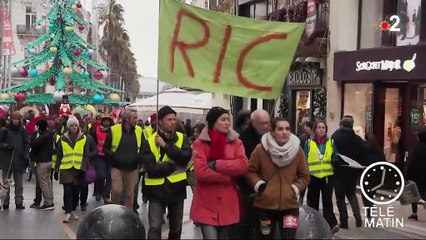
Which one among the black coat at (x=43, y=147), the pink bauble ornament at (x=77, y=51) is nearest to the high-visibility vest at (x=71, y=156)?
the black coat at (x=43, y=147)

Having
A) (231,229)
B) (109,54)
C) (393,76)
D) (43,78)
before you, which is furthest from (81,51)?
(109,54)

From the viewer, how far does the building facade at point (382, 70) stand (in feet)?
50.7

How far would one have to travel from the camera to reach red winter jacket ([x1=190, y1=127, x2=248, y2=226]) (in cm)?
626

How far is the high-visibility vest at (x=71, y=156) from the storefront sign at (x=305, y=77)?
35.9 ft

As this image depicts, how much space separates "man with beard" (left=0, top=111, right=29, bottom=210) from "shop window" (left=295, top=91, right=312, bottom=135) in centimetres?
1089

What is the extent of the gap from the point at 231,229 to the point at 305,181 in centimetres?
106

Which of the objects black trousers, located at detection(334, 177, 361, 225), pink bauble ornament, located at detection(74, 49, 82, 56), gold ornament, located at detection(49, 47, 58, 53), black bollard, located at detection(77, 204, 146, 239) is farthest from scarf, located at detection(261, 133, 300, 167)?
pink bauble ornament, located at detection(74, 49, 82, 56)

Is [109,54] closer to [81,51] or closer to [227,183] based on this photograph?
[81,51]

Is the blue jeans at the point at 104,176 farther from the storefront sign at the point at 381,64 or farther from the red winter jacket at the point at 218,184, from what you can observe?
the storefront sign at the point at 381,64

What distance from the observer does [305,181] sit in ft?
21.7

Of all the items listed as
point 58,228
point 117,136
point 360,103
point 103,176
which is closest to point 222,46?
point 117,136

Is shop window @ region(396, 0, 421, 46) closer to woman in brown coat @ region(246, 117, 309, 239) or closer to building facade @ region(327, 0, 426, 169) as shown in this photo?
building facade @ region(327, 0, 426, 169)

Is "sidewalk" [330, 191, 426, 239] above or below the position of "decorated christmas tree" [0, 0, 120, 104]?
below

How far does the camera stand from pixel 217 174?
6258 millimetres
